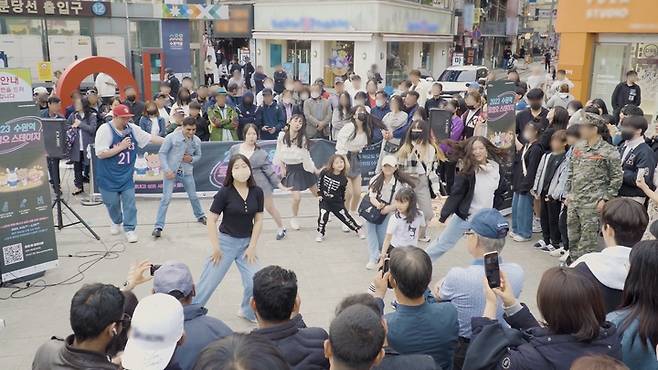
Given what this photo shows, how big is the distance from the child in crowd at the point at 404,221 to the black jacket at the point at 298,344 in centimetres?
343

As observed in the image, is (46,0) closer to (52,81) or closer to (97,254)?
(52,81)

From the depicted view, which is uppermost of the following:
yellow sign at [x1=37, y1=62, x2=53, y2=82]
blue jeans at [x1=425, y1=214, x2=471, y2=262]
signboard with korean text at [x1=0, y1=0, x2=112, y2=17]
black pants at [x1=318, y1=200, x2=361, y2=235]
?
signboard with korean text at [x1=0, y1=0, x2=112, y2=17]

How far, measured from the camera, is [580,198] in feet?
22.1

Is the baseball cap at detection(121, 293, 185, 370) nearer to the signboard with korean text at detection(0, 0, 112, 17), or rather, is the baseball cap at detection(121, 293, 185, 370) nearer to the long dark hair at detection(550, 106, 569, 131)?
the long dark hair at detection(550, 106, 569, 131)

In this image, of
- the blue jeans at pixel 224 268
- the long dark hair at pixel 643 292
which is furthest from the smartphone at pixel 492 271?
the blue jeans at pixel 224 268

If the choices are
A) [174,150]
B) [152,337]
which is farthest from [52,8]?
[152,337]

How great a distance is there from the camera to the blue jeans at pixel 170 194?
8523 mm

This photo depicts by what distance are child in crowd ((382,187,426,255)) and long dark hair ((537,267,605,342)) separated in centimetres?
347

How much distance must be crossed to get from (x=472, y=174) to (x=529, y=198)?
7.42 feet

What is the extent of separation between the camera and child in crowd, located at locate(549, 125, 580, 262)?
23.9 feet

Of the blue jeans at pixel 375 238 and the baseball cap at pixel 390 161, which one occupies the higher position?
the baseball cap at pixel 390 161

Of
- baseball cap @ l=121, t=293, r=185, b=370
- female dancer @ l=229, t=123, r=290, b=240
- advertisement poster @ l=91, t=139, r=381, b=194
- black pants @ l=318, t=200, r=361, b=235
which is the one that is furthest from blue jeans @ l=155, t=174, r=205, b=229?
baseball cap @ l=121, t=293, r=185, b=370

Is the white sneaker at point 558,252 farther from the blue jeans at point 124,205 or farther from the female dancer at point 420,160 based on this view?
the blue jeans at point 124,205

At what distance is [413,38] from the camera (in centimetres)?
3067
